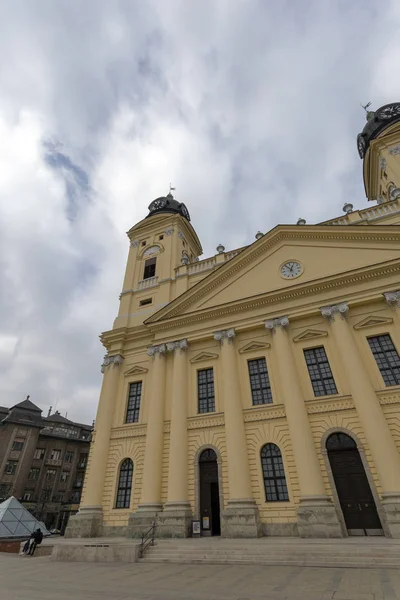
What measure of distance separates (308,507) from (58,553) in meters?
9.61

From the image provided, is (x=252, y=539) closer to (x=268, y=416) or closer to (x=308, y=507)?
(x=308, y=507)

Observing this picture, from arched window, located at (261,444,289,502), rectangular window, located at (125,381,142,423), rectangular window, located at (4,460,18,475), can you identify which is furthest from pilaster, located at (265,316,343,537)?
rectangular window, located at (4,460,18,475)

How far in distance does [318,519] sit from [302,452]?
95.0 inches

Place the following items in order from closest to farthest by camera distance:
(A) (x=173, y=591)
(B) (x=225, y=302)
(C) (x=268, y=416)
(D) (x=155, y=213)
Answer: (A) (x=173, y=591)
(C) (x=268, y=416)
(B) (x=225, y=302)
(D) (x=155, y=213)

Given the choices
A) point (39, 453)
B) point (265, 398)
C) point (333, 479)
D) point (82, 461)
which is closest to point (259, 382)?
point (265, 398)

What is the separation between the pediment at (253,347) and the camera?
58.9 ft

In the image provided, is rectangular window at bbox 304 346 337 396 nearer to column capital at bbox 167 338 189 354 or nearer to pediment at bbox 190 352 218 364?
pediment at bbox 190 352 218 364

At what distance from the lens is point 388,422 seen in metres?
13.6

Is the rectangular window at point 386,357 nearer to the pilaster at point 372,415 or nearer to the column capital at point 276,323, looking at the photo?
the pilaster at point 372,415

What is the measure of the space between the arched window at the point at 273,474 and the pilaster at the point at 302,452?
3.72ft

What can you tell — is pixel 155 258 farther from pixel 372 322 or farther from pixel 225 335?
pixel 372 322

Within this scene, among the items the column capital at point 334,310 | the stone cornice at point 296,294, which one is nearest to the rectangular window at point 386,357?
the column capital at point 334,310

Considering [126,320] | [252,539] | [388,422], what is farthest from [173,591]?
[126,320]

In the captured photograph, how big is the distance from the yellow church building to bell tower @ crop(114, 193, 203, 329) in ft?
2.40
